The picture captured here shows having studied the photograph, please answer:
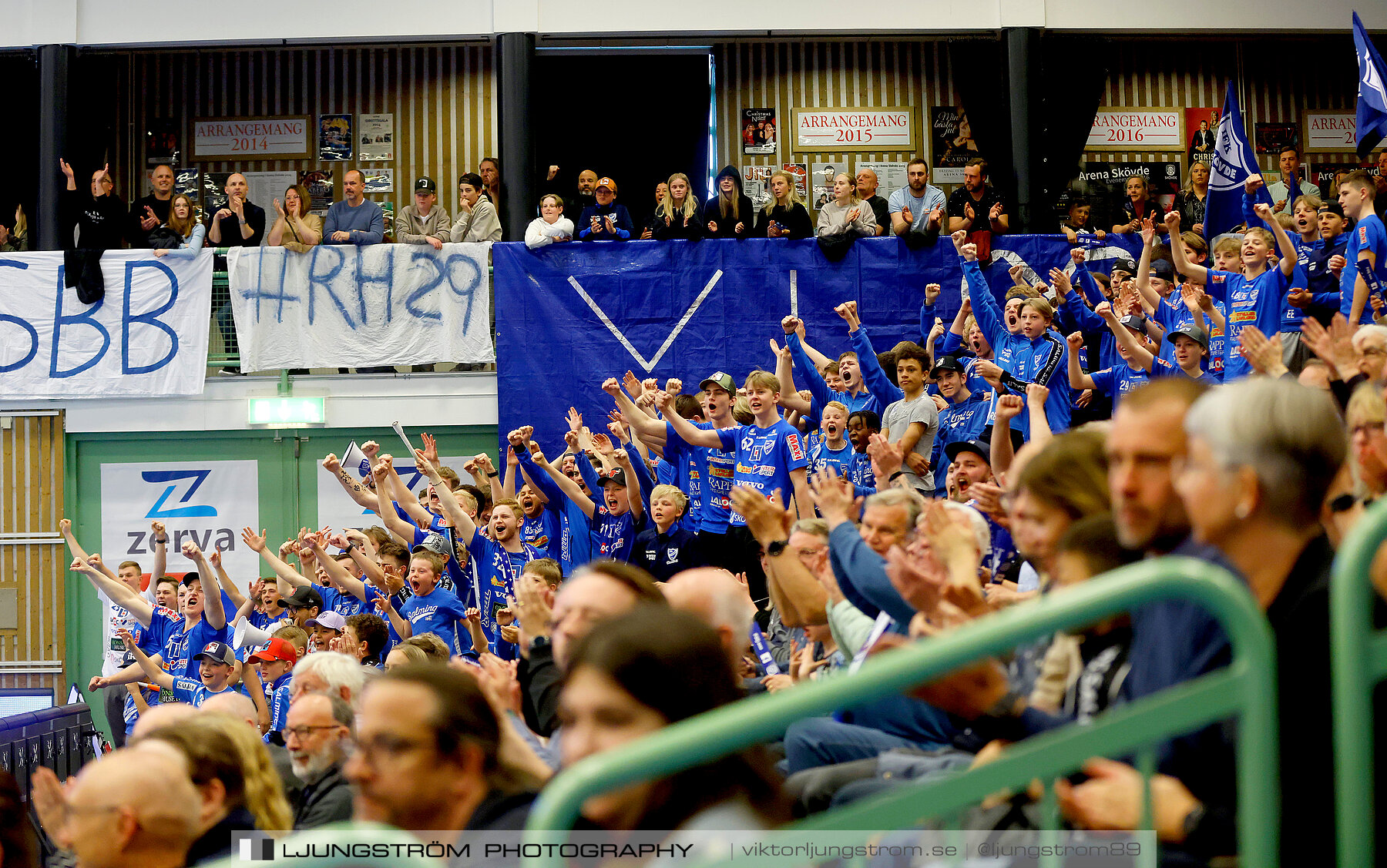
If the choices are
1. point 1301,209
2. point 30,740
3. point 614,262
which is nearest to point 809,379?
point 614,262

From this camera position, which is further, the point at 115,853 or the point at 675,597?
the point at 675,597

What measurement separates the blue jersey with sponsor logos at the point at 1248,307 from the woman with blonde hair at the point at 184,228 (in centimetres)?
802

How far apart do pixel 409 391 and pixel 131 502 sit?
8.81 ft

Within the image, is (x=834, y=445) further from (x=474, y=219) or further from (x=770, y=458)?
(x=474, y=219)

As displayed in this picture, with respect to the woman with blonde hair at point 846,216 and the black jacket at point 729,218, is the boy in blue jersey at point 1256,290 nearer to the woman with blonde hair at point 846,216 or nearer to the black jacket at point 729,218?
the woman with blonde hair at point 846,216

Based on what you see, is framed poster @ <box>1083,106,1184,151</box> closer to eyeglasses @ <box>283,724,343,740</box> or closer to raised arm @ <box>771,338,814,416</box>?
raised arm @ <box>771,338,814,416</box>

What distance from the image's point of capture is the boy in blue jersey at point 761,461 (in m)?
7.05

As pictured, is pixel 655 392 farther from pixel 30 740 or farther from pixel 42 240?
pixel 42 240

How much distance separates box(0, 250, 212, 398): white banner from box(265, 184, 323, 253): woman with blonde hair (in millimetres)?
629

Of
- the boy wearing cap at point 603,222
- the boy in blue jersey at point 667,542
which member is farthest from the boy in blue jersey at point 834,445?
the boy wearing cap at point 603,222

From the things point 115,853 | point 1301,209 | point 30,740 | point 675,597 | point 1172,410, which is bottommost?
point 30,740

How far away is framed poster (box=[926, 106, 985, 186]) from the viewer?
13.6 m

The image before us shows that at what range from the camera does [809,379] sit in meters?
8.69

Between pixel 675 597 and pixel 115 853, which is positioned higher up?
pixel 675 597
